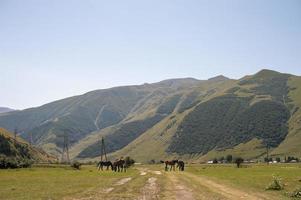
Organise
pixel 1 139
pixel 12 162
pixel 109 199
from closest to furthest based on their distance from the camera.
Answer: pixel 109 199
pixel 12 162
pixel 1 139

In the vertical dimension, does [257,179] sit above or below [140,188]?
above

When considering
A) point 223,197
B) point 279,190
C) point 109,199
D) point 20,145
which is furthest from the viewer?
point 20,145

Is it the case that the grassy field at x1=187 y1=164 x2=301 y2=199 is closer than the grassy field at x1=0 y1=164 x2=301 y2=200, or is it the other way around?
the grassy field at x1=0 y1=164 x2=301 y2=200

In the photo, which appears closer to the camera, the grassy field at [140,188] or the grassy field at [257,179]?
the grassy field at [140,188]

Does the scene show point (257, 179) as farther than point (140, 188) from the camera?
Yes

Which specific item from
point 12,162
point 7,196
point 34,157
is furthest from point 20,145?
point 7,196

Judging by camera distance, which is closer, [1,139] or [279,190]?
[279,190]

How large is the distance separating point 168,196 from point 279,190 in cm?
1326

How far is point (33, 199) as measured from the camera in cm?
3075

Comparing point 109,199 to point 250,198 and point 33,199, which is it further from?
point 250,198

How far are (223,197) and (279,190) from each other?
419 inches

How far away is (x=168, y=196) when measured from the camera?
33156mm

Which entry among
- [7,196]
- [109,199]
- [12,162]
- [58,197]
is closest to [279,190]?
[109,199]

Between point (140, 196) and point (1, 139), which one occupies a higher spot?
point (1, 139)
